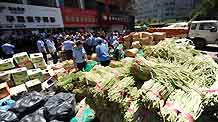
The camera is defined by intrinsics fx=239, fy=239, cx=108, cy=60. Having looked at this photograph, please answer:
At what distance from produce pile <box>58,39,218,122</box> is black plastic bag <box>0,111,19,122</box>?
1.65 m

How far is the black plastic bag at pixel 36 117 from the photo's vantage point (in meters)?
4.84

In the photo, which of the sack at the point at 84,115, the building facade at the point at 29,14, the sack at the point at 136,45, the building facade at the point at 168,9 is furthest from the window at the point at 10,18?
the building facade at the point at 168,9

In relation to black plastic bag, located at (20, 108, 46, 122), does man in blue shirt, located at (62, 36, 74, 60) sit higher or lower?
higher

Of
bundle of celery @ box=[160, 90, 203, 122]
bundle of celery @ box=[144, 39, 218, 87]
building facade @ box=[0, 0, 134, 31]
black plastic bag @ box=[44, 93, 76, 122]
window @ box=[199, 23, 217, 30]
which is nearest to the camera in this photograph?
bundle of celery @ box=[160, 90, 203, 122]

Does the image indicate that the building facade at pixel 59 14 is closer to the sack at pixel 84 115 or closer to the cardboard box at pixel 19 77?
the cardboard box at pixel 19 77

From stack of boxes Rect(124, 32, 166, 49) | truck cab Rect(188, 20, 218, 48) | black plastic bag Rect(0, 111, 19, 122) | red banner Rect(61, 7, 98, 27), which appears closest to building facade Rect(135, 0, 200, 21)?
red banner Rect(61, 7, 98, 27)

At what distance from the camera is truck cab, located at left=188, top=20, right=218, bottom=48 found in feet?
47.0

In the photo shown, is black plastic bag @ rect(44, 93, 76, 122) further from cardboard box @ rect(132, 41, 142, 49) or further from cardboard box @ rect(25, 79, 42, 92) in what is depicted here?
cardboard box @ rect(132, 41, 142, 49)

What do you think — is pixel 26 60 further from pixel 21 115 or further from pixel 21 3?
pixel 21 3

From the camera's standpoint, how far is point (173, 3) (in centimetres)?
10612

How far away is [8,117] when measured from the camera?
4910mm

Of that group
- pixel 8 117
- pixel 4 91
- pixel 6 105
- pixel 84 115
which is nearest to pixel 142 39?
pixel 4 91

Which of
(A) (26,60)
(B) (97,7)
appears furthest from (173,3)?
(A) (26,60)

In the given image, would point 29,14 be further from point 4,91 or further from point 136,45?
point 4,91
